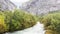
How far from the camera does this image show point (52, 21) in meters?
8.83

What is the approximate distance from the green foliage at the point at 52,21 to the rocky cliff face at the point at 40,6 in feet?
0.68

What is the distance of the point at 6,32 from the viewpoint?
29.1 feet

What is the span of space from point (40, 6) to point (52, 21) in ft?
2.03

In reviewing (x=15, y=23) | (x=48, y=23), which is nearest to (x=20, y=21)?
(x=15, y=23)

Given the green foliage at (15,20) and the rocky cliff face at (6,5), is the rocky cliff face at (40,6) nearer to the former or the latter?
the green foliage at (15,20)

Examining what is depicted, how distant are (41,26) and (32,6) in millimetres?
677

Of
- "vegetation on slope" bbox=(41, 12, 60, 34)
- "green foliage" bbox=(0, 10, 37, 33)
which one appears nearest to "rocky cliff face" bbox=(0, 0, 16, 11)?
"green foliage" bbox=(0, 10, 37, 33)

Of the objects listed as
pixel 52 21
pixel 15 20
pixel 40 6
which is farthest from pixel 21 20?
pixel 52 21

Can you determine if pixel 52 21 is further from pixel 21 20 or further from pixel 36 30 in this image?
pixel 21 20

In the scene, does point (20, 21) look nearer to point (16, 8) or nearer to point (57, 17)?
point (16, 8)

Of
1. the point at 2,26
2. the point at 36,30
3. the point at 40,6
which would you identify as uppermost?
the point at 40,6

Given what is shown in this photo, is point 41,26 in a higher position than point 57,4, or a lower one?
lower

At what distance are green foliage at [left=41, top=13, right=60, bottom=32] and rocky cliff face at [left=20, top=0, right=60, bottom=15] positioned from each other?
0.21m

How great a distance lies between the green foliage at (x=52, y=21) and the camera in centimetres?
877
